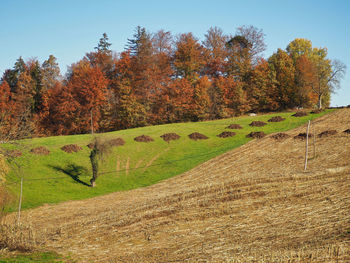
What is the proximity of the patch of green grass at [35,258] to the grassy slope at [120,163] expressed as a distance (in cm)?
1344

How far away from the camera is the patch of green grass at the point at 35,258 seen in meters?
15.2

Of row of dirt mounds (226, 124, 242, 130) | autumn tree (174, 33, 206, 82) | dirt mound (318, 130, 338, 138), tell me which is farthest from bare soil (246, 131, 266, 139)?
autumn tree (174, 33, 206, 82)

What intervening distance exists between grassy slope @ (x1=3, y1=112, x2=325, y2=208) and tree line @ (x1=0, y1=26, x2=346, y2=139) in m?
18.4

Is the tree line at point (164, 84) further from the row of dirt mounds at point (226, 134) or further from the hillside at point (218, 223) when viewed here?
the hillside at point (218, 223)

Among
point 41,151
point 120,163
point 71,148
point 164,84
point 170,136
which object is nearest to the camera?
point 41,151

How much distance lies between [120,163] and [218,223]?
23.5m

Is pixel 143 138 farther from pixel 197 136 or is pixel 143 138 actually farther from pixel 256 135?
pixel 256 135

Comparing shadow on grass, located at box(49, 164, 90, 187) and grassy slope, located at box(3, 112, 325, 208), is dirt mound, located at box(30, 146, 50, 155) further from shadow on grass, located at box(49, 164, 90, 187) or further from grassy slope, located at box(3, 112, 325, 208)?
shadow on grass, located at box(49, 164, 90, 187)

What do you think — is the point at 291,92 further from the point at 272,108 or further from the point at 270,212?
the point at 270,212

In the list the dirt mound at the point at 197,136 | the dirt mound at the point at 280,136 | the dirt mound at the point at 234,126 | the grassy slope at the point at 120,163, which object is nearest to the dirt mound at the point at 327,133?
the dirt mound at the point at 280,136

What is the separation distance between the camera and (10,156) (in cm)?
2188

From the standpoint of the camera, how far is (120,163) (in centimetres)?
4012

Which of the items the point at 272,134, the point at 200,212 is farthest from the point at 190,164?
the point at 200,212

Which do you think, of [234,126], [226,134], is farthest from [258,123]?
[226,134]
